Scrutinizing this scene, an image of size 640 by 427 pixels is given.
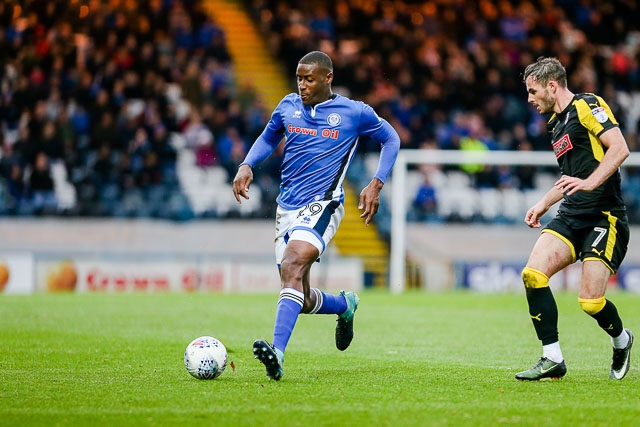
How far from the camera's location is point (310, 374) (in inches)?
305

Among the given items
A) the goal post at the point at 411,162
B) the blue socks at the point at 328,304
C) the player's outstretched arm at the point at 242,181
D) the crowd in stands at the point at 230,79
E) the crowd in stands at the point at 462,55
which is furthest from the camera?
the crowd in stands at the point at 462,55

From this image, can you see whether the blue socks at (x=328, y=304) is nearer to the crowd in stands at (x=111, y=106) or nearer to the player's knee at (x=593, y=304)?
the player's knee at (x=593, y=304)

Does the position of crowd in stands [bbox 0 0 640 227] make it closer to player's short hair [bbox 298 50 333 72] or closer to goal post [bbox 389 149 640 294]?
goal post [bbox 389 149 640 294]

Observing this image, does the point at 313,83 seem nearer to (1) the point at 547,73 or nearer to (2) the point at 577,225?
(1) the point at 547,73

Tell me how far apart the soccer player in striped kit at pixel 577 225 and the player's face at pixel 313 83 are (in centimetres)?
157

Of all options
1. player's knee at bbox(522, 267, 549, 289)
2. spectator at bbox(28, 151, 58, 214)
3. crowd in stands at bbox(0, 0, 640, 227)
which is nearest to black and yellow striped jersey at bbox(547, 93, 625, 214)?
player's knee at bbox(522, 267, 549, 289)

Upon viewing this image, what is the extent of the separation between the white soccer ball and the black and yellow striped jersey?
279 cm

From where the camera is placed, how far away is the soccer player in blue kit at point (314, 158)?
778cm

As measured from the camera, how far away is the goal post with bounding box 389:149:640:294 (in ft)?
68.8

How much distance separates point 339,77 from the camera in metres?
25.3

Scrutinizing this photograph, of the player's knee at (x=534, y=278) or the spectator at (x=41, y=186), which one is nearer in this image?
the player's knee at (x=534, y=278)

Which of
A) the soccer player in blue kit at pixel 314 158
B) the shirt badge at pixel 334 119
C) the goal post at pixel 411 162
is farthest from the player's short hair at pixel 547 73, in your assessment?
the goal post at pixel 411 162

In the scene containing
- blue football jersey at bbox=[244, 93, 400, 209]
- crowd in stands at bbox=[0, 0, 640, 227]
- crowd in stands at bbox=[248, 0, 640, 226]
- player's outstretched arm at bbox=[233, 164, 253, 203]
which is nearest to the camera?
player's outstretched arm at bbox=[233, 164, 253, 203]

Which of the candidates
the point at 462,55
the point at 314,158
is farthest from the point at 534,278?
the point at 462,55
